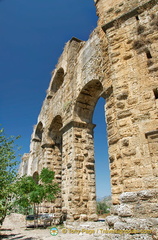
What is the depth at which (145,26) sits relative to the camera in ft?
16.0

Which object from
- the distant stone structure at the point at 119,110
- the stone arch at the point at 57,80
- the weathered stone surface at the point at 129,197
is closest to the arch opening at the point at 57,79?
the stone arch at the point at 57,80

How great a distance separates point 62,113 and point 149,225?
261 inches

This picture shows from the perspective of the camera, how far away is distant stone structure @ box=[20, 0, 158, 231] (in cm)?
375

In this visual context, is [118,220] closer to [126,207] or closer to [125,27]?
[126,207]

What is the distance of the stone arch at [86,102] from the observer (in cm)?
768

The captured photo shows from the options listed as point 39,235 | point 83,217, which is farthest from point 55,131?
point 39,235

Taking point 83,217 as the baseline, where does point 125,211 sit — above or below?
above

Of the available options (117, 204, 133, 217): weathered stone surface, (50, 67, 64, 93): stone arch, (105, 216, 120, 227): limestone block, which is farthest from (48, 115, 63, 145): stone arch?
(117, 204, 133, 217): weathered stone surface

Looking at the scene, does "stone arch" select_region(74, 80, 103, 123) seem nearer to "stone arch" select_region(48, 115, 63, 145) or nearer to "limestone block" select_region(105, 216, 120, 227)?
"stone arch" select_region(48, 115, 63, 145)

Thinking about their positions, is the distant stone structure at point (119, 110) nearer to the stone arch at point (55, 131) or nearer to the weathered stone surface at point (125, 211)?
the weathered stone surface at point (125, 211)

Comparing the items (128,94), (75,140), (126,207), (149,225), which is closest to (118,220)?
(126,207)

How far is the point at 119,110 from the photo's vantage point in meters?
4.51

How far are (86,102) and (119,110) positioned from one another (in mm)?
3600

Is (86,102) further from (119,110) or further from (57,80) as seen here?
(57,80)
